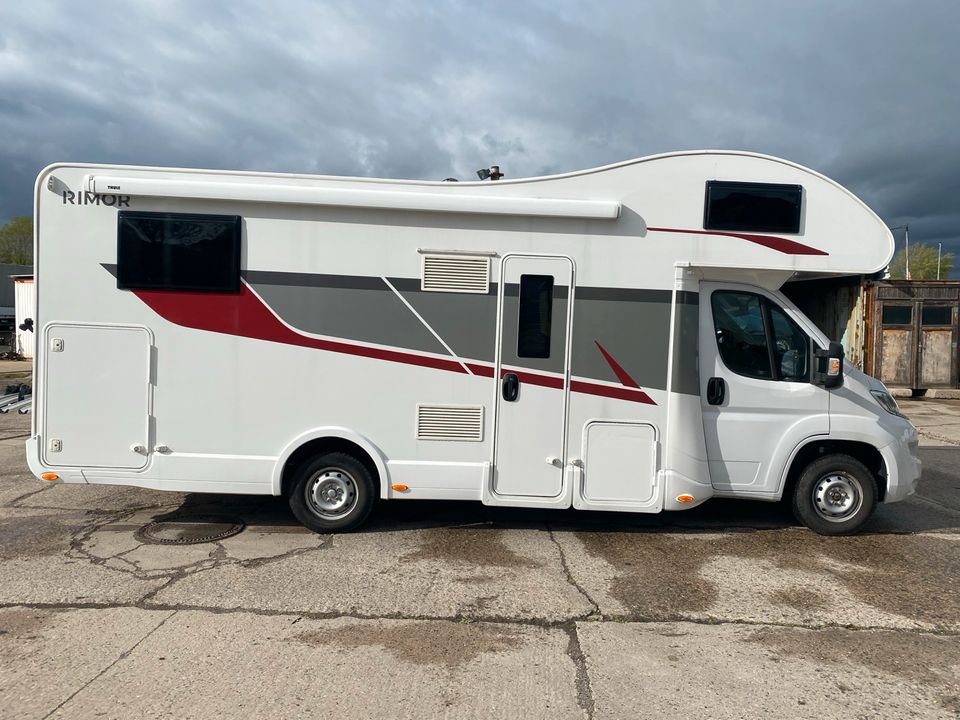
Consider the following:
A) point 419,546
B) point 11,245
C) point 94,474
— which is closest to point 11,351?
point 94,474

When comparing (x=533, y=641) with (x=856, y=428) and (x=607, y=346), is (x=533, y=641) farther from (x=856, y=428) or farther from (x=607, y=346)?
(x=856, y=428)

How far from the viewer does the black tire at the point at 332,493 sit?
5.41m

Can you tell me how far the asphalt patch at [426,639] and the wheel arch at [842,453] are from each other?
3032 mm

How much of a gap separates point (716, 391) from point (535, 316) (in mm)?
1618

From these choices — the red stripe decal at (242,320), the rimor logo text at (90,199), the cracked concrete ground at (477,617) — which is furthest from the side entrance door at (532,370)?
the rimor logo text at (90,199)

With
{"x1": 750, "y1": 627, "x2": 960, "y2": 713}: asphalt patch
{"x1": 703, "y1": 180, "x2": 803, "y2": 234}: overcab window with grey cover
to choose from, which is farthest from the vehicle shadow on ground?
{"x1": 703, "y1": 180, "x2": 803, "y2": 234}: overcab window with grey cover

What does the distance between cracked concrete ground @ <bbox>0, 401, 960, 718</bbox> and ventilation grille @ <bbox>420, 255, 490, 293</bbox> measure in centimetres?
209

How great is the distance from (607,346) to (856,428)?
219cm

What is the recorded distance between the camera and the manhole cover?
17.7 feet

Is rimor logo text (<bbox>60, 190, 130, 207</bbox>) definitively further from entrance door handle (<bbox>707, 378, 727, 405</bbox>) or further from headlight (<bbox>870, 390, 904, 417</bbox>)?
headlight (<bbox>870, 390, 904, 417</bbox>)

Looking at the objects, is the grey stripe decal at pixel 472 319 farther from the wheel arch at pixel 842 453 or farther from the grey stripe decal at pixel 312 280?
the wheel arch at pixel 842 453

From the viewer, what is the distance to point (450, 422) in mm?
5332

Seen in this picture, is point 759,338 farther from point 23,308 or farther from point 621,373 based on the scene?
point 23,308

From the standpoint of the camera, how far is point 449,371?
5301 mm
